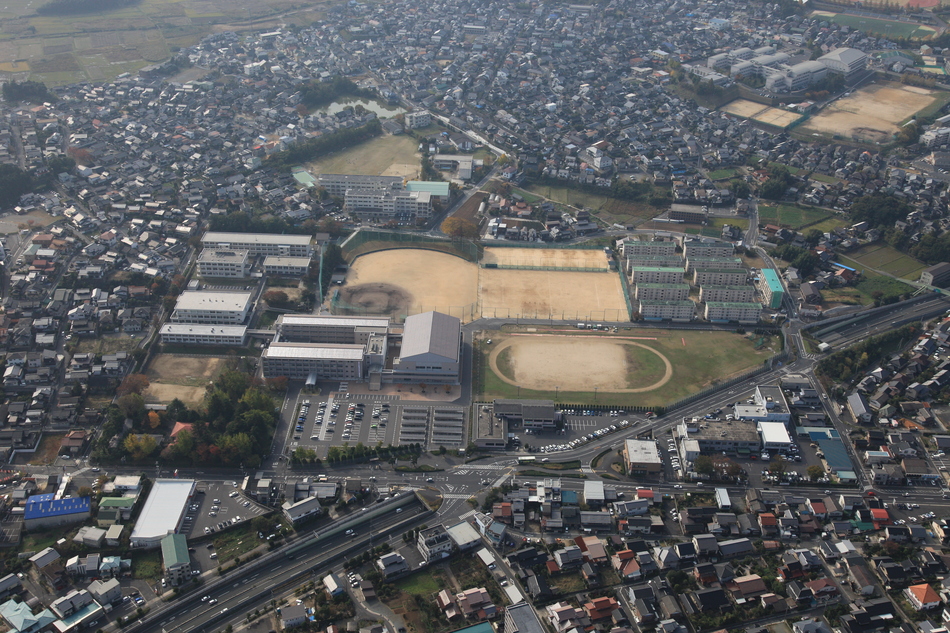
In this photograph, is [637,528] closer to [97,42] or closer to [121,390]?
[121,390]

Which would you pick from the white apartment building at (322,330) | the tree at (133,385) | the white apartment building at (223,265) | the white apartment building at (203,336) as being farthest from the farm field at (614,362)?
the tree at (133,385)

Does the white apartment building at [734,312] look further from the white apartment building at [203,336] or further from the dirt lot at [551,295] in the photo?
the white apartment building at [203,336]

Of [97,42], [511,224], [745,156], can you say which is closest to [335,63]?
[97,42]

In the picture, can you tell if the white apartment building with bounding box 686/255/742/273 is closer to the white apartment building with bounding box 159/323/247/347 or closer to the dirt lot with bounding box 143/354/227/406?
the white apartment building with bounding box 159/323/247/347

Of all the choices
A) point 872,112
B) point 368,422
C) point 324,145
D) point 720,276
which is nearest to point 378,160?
point 324,145

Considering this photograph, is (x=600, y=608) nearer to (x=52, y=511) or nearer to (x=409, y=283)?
(x=52, y=511)

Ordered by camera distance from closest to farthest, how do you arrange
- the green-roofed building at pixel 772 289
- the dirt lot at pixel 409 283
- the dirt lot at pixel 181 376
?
the dirt lot at pixel 181 376 < the dirt lot at pixel 409 283 < the green-roofed building at pixel 772 289
